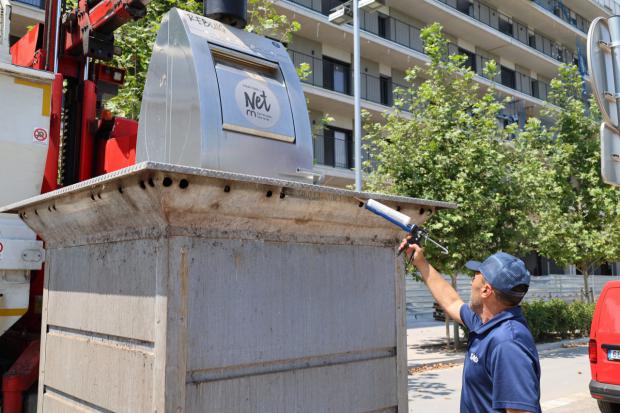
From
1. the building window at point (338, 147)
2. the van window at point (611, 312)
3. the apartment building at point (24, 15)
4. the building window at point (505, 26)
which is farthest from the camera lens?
the building window at point (505, 26)

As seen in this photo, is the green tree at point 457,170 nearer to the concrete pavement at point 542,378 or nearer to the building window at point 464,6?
the concrete pavement at point 542,378

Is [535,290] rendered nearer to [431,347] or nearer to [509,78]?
[509,78]

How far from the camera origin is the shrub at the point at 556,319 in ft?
50.0

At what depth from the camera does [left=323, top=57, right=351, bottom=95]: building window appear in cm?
2511

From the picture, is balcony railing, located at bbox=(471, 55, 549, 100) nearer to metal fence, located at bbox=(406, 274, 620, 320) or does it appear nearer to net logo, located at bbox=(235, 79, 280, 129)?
metal fence, located at bbox=(406, 274, 620, 320)

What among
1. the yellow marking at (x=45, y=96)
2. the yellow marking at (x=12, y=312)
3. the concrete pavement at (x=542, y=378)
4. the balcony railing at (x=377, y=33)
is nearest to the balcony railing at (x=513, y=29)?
the balcony railing at (x=377, y=33)

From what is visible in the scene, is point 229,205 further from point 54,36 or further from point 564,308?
point 564,308

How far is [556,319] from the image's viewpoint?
15.7 meters

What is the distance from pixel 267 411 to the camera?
2250 mm

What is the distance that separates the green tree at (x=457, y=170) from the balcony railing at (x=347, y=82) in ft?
32.1

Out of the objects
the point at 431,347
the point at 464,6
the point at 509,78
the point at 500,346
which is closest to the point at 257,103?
the point at 500,346

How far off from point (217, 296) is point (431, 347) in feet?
45.1

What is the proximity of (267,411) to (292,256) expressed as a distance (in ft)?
1.98

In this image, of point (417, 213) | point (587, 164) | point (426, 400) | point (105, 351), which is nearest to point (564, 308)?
point (587, 164)
